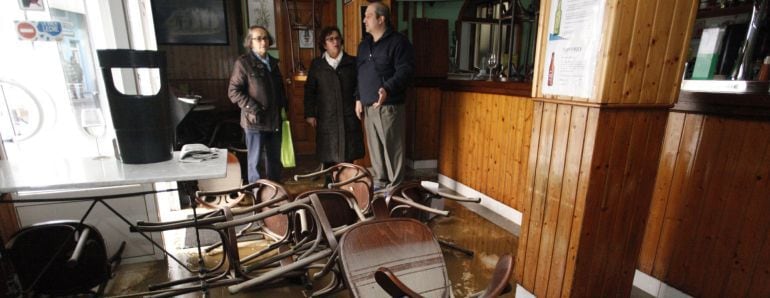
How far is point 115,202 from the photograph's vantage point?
2.07 m

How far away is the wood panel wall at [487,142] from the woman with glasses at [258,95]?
155 cm

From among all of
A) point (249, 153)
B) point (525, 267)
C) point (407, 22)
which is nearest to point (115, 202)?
point (249, 153)

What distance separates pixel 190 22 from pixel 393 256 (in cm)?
453

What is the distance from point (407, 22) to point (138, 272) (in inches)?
162

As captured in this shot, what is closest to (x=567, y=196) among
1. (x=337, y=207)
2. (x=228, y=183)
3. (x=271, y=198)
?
(x=337, y=207)

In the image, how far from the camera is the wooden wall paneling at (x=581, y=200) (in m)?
1.35

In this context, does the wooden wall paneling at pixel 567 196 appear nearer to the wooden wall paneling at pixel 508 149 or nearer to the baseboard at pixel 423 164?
the wooden wall paneling at pixel 508 149

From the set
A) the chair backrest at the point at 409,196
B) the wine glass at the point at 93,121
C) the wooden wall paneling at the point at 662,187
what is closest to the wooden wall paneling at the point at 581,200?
the wooden wall paneling at the point at 662,187

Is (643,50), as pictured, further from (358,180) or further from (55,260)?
(55,260)

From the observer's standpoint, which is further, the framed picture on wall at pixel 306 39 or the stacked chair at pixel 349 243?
the framed picture on wall at pixel 306 39

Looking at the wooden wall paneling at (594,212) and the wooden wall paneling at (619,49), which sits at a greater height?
the wooden wall paneling at (619,49)

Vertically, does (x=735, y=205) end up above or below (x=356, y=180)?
above

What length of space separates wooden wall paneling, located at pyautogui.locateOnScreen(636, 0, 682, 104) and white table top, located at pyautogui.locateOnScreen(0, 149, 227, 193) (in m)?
1.60

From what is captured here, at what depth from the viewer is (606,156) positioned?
54.6 inches
